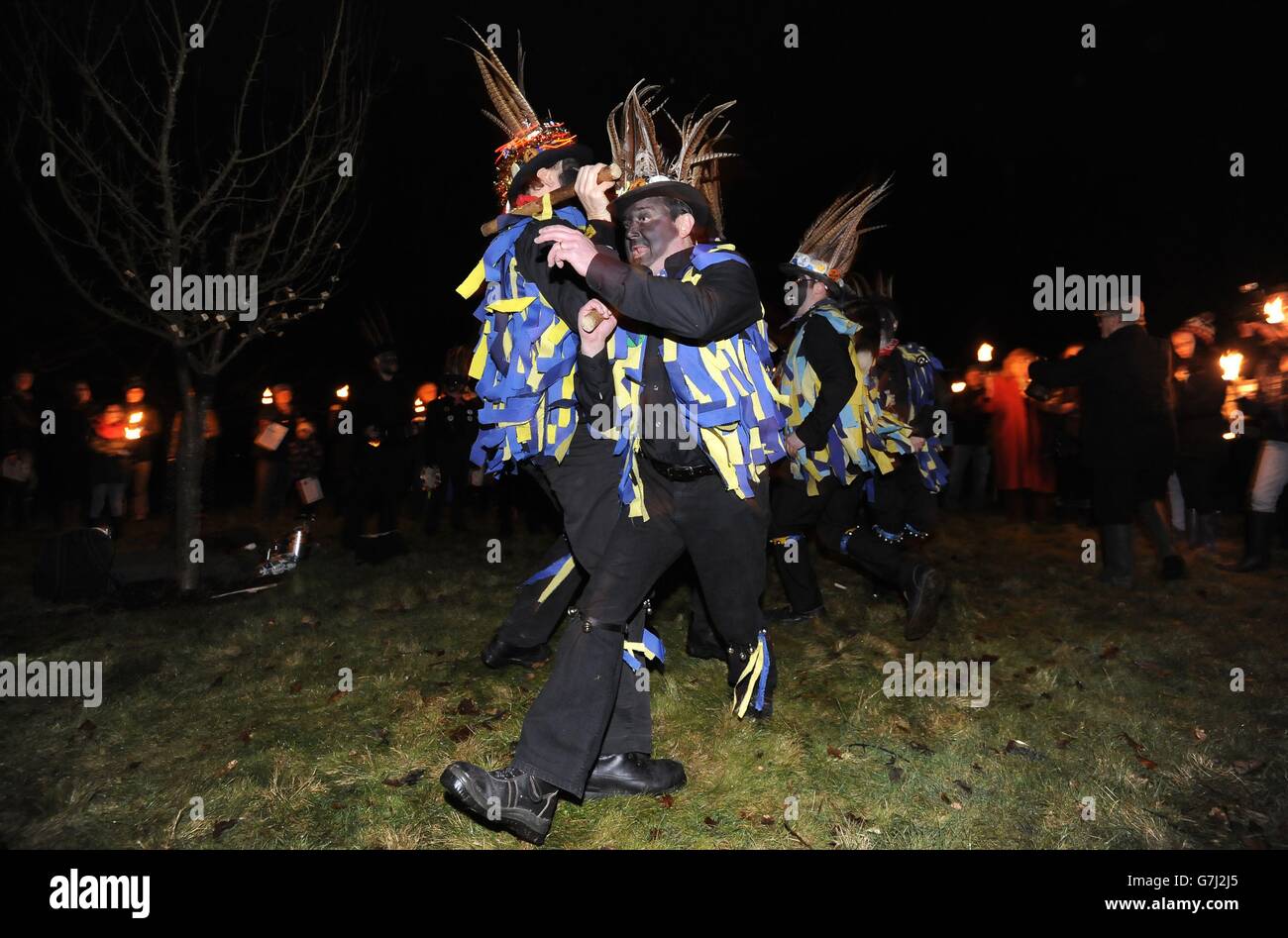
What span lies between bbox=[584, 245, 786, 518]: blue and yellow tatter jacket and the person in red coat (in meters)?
7.52

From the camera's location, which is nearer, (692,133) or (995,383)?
(692,133)

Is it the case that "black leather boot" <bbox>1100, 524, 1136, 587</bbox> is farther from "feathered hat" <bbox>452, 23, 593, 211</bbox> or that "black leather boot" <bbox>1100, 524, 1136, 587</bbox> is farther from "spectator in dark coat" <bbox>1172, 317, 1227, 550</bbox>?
"feathered hat" <bbox>452, 23, 593, 211</bbox>

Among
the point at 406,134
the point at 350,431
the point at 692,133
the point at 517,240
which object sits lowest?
the point at 350,431

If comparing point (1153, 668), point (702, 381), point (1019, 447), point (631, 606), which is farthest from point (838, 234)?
point (1019, 447)

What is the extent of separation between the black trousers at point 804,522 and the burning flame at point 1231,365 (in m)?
4.07

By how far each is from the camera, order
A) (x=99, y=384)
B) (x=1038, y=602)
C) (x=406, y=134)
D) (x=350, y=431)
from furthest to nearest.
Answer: (x=406, y=134) < (x=99, y=384) < (x=350, y=431) < (x=1038, y=602)

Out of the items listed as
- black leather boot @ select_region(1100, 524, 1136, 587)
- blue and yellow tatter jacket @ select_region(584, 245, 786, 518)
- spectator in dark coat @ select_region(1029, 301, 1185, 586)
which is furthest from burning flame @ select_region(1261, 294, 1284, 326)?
blue and yellow tatter jacket @ select_region(584, 245, 786, 518)

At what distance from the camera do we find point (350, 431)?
7.93m

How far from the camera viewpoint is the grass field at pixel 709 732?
311 cm

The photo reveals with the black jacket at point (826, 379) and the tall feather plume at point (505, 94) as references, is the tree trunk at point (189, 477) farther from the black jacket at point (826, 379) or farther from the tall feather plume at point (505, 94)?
the black jacket at point (826, 379)

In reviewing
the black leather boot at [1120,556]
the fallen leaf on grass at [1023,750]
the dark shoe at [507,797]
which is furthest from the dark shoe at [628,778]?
the black leather boot at [1120,556]

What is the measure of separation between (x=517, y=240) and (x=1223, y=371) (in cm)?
682
